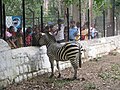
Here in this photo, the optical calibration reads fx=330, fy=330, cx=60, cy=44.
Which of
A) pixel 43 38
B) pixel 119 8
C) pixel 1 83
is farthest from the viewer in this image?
pixel 119 8

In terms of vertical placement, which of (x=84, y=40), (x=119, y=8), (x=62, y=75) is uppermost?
(x=119, y=8)

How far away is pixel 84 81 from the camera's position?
30.4 feet

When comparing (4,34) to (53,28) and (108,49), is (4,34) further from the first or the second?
(108,49)

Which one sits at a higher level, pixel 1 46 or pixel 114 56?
pixel 1 46

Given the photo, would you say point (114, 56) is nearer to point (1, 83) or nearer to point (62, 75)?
point (62, 75)

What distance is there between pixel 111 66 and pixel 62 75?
2.52m

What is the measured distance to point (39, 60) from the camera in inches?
391

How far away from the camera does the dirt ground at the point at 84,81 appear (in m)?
8.44

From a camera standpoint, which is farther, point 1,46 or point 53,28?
point 53,28

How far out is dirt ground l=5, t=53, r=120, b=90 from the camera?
27.7 feet

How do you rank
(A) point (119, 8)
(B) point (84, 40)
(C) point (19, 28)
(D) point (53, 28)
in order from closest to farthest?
(C) point (19, 28), (D) point (53, 28), (B) point (84, 40), (A) point (119, 8)

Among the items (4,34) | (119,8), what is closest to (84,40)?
(4,34)

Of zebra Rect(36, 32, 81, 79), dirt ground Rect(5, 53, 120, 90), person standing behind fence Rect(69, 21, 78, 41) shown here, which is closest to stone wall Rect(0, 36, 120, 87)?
dirt ground Rect(5, 53, 120, 90)

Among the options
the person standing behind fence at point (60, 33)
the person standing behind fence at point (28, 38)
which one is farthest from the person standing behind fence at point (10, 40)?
the person standing behind fence at point (60, 33)
